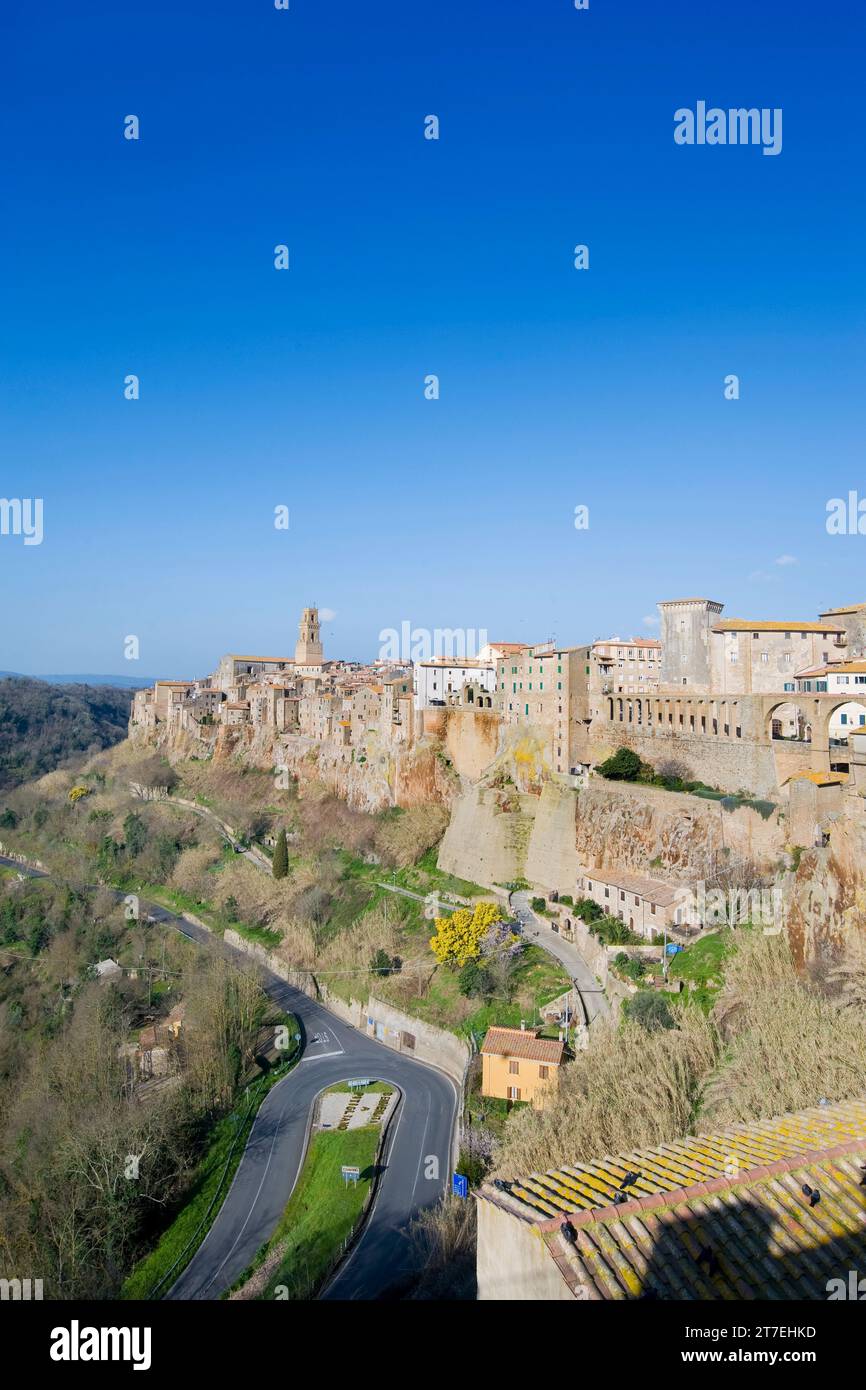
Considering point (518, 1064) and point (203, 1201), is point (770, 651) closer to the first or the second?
point (518, 1064)

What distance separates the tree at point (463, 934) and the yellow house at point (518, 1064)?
14.9 feet

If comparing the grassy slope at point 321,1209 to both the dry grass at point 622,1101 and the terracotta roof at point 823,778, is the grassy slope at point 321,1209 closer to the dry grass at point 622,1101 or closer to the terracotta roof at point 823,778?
the dry grass at point 622,1101

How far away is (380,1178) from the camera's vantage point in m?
18.9

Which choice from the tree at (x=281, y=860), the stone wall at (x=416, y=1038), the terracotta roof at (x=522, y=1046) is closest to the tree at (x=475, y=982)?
the stone wall at (x=416, y=1038)

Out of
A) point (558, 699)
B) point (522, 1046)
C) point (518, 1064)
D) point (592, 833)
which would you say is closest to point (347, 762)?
point (558, 699)

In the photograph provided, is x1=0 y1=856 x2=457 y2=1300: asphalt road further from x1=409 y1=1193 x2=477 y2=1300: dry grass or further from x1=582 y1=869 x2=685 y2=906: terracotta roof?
x1=582 y1=869 x2=685 y2=906: terracotta roof

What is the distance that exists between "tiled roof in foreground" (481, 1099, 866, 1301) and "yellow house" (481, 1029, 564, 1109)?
42.7ft

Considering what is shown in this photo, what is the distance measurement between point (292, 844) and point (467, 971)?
1783 centimetres

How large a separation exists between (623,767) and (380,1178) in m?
14.3

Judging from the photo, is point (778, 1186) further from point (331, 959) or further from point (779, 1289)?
point (331, 959)

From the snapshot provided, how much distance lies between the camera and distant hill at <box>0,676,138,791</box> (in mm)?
73562
